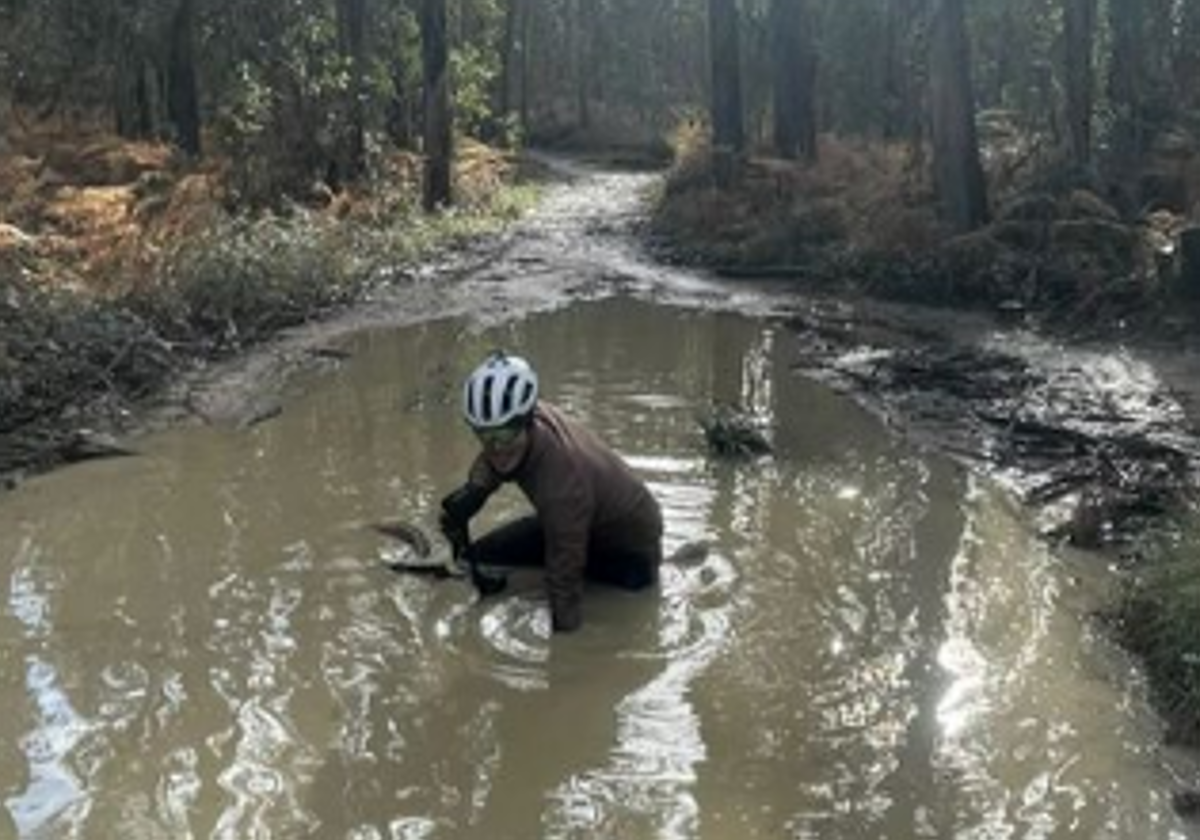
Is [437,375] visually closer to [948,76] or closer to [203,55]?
[948,76]

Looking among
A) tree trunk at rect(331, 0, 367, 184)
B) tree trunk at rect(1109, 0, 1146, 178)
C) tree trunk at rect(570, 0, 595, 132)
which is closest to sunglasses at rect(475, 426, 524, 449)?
tree trunk at rect(1109, 0, 1146, 178)

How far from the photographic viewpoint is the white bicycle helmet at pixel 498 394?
626 centimetres

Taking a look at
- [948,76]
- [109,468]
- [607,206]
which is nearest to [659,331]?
[948,76]

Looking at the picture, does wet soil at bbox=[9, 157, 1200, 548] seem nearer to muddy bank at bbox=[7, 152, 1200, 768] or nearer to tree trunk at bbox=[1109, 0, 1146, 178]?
muddy bank at bbox=[7, 152, 1200, 768]

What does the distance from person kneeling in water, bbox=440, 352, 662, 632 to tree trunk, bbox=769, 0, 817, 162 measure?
20.0 m

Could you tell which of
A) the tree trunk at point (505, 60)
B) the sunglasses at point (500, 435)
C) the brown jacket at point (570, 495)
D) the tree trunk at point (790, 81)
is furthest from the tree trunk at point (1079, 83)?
the tree trunk at point (505, 60)

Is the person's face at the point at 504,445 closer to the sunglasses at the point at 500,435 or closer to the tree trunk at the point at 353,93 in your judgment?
the sunglasses at the point at 500,435

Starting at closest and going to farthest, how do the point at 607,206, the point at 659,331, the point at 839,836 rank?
the point at 839,836
the point at 659,331
the point at 607,206

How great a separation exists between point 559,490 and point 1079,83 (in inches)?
596

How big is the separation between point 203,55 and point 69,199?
8051mm

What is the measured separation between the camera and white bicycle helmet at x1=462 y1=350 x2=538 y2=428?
626cm

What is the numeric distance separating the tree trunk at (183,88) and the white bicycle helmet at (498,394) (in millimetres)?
19707

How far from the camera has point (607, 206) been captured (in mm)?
29891

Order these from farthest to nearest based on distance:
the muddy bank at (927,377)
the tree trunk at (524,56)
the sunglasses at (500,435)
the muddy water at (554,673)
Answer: the tree trunk at (524,56), the muddy bank at (927,377), the sunglasses at (500,435), the muddy water at (554,673)
